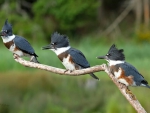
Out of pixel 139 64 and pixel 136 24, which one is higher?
pixel 136 24

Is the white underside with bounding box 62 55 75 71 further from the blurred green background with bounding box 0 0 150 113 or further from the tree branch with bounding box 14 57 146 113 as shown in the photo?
the blurred green background with bounding box 0 0 150 113

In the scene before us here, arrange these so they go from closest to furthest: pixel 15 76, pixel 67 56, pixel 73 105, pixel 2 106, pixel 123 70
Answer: pixel 123 70, pixel 67 56, pixel 2 106, pixel 73 105, pixel 15 76

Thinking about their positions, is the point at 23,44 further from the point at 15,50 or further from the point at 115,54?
the point at 115,54

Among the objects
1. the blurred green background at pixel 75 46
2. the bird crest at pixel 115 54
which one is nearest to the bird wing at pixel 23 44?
the bird crest at pixel 115 54

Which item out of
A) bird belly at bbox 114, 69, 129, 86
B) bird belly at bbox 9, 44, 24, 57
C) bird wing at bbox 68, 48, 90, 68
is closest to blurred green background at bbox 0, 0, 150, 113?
bird belly at bbox 9, 44, 24, 57

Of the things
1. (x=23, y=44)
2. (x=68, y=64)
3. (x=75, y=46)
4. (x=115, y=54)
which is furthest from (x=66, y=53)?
(x=75, y=46)

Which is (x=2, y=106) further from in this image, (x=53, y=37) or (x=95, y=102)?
(x=53, y=37)

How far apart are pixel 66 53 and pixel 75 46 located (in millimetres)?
10507

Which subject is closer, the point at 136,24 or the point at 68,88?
the point at 68,88

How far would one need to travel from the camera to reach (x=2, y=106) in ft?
33.2

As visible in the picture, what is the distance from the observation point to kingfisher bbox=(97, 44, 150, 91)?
16.4ft

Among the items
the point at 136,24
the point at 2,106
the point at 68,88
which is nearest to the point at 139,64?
the point at 68,88

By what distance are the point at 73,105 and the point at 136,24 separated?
8670mm

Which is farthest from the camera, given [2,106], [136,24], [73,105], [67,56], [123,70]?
[136,24]
